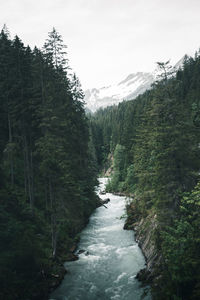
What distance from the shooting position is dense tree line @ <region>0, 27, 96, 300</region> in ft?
46.3

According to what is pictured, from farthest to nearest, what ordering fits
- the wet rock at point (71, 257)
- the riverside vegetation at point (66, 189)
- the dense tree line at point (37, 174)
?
the wet rock at point (71, 257) < the dense tree line at point (37, 174) < the riverside vegetation at point (66, 189)

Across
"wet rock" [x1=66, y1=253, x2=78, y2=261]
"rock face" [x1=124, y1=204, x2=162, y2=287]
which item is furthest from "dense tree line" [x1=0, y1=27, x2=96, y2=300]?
"rock face" [x1=124, y1=204, x2=162, y2=287]

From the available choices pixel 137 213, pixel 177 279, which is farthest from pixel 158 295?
pixel 137 213

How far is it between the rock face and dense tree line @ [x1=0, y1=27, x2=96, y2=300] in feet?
20.0

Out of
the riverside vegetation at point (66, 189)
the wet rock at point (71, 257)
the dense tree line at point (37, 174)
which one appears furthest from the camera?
the wet rock at point (71, 257)

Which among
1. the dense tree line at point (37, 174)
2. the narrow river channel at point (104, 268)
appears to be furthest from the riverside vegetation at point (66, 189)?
the narrow river channel at point (104, 268)

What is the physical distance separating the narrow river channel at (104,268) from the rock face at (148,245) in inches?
24.8

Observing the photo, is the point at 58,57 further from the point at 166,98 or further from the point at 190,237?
the point at 190,237

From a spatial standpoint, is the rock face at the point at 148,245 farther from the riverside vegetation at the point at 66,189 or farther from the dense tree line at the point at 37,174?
the dense tree line at the point at 37,174

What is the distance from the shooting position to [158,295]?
36.1ft

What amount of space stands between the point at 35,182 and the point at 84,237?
8050mm

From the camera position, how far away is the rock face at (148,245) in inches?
575

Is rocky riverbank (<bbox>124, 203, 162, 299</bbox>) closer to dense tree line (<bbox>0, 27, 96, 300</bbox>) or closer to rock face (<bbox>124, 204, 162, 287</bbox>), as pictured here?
rock face (<bbox>124, 204, 162, 287</bbox>)

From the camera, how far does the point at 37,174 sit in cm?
2580
